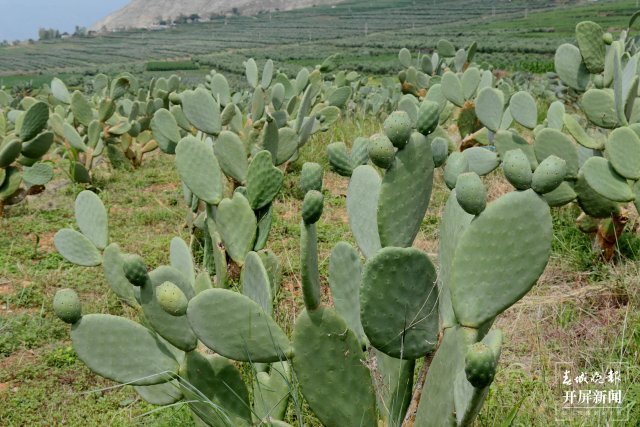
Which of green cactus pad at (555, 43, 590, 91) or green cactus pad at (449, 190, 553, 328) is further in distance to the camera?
green cactus pad at (555, 43, 590, 91)

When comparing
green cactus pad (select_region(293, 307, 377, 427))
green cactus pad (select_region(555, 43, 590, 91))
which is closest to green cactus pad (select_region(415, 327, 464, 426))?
green cactus pad (select_region(293, 307, 377, 427))

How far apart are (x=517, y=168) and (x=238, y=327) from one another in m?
0.63

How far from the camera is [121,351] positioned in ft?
4.90

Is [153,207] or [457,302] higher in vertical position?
[457,302]

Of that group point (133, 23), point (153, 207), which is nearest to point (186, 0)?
point (133, 23)

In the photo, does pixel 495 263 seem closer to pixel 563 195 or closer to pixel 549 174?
pixel 549 174

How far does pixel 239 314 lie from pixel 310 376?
190 mm

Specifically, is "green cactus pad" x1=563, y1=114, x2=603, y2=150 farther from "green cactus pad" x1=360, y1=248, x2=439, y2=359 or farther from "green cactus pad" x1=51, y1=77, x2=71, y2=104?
"green cactus pad" x1=51, y1=77, x2=71, y2=104

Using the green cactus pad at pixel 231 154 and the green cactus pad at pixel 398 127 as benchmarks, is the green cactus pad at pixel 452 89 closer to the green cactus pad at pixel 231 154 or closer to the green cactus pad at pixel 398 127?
the green cactus pad at pixel 231 154

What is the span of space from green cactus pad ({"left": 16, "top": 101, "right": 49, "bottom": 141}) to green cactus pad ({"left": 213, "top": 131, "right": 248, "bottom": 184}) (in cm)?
172

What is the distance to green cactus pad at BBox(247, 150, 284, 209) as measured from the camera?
230 cm

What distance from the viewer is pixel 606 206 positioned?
271 cm

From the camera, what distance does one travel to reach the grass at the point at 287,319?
199 cm

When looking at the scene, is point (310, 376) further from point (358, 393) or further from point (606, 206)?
point (606, 206)
